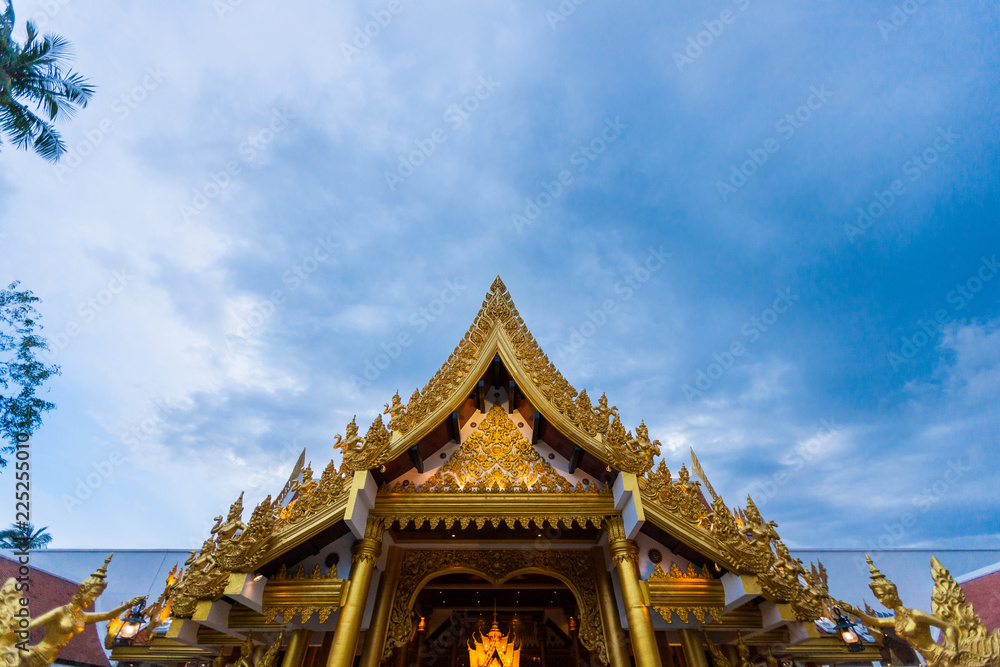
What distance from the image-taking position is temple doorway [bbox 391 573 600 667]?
412 inches

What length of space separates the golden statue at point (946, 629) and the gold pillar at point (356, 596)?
718 centimetres

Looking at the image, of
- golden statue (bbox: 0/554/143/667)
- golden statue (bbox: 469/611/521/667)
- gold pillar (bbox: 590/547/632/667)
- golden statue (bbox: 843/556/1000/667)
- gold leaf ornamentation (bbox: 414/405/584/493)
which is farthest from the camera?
golden statue (bbox: 469/611/521/667)

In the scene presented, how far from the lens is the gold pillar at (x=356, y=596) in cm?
564

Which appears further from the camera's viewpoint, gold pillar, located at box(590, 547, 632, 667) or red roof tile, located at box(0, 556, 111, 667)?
red roof tile, located at box(0, 556, 111, 667)

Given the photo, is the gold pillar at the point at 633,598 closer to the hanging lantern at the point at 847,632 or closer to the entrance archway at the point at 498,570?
the entrance archway at the point at 498,570

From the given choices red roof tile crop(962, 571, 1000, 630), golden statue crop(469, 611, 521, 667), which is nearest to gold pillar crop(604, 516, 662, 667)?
golden statue crop(469, 611, 521, 667)

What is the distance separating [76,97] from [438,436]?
15684 millimetres

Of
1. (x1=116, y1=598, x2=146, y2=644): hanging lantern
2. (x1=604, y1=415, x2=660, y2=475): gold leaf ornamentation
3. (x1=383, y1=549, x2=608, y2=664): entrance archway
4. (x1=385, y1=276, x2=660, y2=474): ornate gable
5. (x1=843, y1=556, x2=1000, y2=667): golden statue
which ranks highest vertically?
(x1=385, y1=276, x2=660, y2=474): ornate gable

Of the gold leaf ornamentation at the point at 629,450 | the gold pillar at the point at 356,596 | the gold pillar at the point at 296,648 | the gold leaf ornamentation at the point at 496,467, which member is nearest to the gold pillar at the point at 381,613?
the gold pillar at the point at 356,596

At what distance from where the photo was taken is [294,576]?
6.70m

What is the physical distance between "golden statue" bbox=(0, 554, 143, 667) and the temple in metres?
1.00

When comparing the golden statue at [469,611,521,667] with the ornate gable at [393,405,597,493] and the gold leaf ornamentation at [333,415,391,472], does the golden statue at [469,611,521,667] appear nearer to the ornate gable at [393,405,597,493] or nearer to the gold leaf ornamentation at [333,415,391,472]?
the ornate gable at [393,405,597,493]

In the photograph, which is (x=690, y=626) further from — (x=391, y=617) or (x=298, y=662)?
(x=298, y=662)

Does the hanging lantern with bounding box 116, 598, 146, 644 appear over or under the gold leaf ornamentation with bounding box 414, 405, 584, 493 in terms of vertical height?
under
